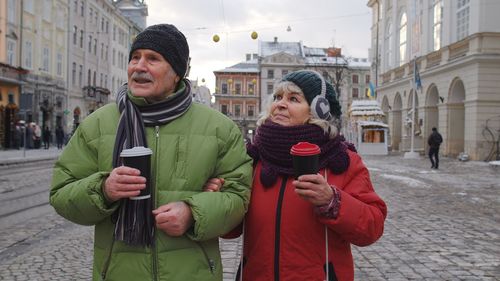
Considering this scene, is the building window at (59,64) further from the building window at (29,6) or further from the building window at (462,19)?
the building window at (462,19)

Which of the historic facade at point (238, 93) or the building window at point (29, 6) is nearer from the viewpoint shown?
the building window at point (29, 6)

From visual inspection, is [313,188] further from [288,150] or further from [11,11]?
[11,11]

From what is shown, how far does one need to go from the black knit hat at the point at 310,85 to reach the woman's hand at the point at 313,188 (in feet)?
1.76

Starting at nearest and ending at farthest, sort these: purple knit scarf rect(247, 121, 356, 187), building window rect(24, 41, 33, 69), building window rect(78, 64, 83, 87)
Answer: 1. purple knit scarf rect(247, 121, 356, 187)
2. building window rect(24, 41, 33, 69)
3. building window rect(78, 64, 83, 87)

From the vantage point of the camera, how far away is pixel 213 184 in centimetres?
227

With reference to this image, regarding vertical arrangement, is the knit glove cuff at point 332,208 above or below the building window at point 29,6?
below

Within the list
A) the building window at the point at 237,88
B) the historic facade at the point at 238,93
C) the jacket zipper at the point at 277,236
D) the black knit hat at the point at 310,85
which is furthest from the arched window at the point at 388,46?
the building window at the point at 237,88

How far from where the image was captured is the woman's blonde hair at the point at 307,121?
2.47 metres

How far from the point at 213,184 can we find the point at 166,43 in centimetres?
65

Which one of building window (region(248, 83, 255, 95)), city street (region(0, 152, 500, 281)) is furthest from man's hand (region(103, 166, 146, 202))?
building window (region(248, 83, 255, 95))

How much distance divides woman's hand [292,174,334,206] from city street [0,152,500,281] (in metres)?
3.45

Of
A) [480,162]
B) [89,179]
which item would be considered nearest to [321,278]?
[89,179]

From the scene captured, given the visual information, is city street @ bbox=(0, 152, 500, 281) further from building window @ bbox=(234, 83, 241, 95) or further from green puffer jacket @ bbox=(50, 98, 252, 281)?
building window @ bbox=(234, 83, 241, 95)

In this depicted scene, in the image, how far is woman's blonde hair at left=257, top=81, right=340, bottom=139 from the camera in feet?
8.10
